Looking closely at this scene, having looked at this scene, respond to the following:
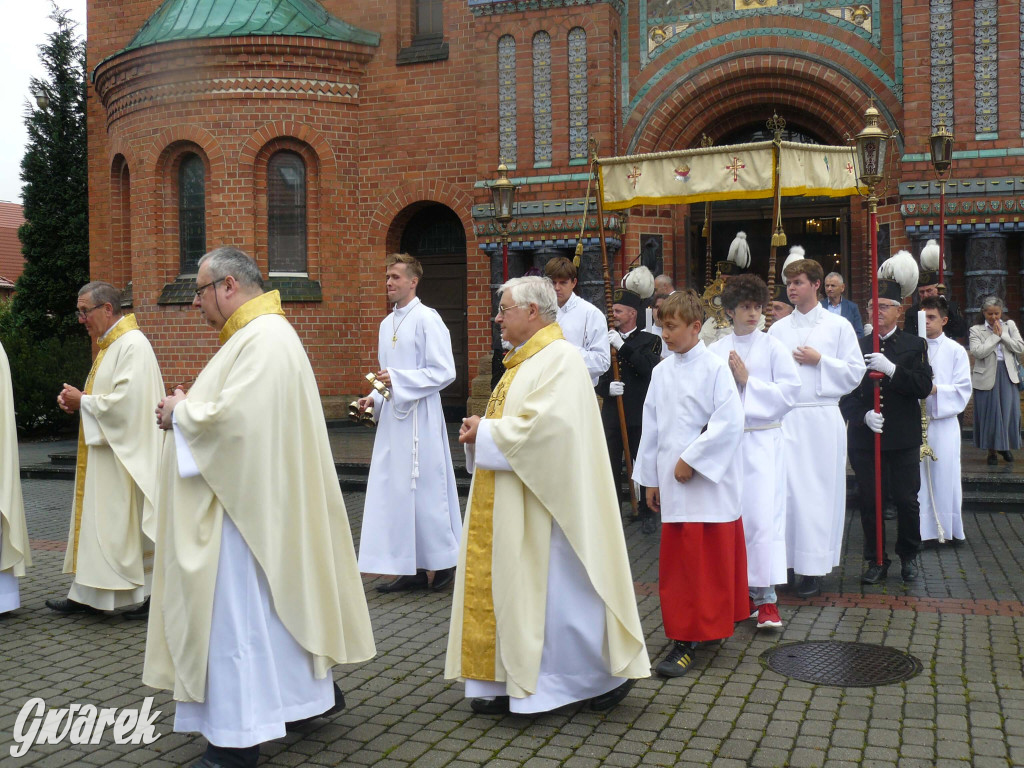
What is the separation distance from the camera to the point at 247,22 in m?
15.8

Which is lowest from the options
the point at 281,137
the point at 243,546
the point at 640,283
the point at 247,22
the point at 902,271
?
the point at 243,546

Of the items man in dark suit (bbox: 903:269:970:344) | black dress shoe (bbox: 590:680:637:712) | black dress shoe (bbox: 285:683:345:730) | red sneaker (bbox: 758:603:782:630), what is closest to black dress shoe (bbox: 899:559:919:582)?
red sneaker (bbox: 758:603:782:630)

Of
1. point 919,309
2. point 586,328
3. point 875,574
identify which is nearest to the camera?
point 875,574

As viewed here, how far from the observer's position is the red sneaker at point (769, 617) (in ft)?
20.0

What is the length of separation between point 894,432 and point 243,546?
4.74 meters

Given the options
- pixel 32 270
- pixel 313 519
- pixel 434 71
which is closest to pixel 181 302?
pixel 434 71

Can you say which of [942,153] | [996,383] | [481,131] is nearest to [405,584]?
[996,383]

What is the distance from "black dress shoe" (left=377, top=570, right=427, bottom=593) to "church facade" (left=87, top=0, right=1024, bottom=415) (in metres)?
7.18

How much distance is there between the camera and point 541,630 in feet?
15.2

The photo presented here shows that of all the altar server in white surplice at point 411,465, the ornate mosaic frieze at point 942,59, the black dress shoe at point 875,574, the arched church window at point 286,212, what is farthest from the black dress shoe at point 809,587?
the arched church window at point 286,212

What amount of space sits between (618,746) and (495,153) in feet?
37.6

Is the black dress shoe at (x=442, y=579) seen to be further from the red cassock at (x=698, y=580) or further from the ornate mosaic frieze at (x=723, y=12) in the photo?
the ornate mosaic frieze at (x=723, y=12)

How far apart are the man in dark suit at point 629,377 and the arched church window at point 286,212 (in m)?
7.83

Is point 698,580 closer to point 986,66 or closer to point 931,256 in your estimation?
point 931,256
